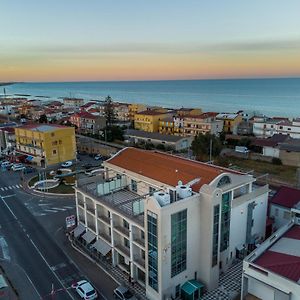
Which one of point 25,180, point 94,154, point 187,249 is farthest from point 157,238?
point 94,154

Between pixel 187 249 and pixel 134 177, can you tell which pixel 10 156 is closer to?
pixel 134 177

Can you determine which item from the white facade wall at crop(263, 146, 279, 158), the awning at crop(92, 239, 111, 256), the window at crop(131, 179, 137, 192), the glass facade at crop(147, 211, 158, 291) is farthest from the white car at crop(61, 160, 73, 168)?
the white facade wall at crop(263, 146, 279, 158)

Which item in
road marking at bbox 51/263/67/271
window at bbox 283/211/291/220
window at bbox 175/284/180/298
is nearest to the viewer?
window at bbox 175/284/180/298

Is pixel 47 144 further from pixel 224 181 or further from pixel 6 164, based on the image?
pixel 224 181

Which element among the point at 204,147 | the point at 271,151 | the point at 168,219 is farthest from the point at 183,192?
the point at 271,151

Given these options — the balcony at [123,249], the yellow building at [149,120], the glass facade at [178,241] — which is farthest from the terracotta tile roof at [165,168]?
the yellow building at [149,120]

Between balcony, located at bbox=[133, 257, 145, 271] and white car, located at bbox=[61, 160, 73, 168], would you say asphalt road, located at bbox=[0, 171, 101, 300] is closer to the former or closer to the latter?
balcony, located at bbox=[133, 257, 145, 271]
